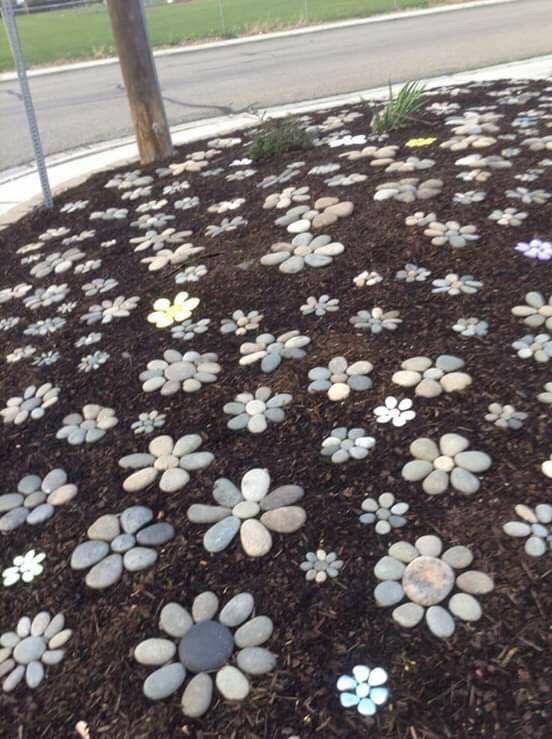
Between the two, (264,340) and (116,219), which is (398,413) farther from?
(116,219)

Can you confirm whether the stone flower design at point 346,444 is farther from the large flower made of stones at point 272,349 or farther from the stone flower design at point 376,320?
the stone flower design at point 376,320

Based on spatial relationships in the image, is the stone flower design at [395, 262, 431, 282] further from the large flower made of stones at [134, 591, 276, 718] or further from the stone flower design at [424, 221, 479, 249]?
the large flower made of stones at [134, 591, 276, 718]

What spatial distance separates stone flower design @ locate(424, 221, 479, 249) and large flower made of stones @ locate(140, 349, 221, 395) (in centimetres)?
121

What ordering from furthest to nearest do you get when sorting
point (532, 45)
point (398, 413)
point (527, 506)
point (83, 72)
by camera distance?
point (83, 72) < point (532, 45) < point (398, 413) < point (527, 506)

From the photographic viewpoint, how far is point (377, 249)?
336 centimetres

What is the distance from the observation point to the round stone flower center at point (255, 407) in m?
2.61

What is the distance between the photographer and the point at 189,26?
25.1 m

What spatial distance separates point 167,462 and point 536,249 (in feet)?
6.24

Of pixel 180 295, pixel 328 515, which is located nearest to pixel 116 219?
pixel 180 295

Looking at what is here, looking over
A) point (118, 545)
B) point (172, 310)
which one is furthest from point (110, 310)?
point (118, 545)

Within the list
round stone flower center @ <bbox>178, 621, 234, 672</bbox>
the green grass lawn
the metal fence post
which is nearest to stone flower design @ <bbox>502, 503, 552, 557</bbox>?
round stone flower center @ <bbox>178, 621, 234, 672</bbox>

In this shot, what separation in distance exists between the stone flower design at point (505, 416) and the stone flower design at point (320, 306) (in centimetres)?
91

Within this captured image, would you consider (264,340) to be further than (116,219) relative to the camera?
No

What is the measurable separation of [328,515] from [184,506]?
1.55ft
